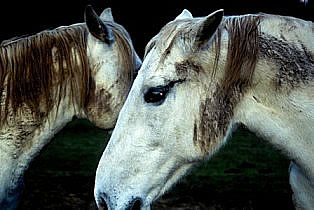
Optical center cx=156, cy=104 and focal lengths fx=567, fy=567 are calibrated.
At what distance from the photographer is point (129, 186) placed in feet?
8.59

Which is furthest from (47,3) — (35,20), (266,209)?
(266,209)

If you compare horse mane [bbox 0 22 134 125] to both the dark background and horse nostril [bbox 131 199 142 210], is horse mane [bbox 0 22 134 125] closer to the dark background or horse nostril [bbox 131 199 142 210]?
horse nostril [bbox 131 199 142 210]

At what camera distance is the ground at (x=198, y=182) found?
6.74 meters

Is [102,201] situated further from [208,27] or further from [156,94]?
[208,27]

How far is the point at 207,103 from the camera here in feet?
8.56

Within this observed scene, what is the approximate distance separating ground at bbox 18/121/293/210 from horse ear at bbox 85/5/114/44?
2677mm

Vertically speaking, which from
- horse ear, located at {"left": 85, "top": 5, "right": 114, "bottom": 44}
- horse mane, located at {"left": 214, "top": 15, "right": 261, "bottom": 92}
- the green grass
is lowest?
the green grass

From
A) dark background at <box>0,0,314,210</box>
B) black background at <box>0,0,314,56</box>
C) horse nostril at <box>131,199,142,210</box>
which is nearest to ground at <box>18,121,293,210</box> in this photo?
dark background at <box>0,0,314,210</box>

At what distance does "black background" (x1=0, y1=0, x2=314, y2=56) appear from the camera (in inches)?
277

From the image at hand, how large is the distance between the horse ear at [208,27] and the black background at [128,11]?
3.79 meters

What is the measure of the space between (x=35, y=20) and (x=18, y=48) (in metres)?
3.65

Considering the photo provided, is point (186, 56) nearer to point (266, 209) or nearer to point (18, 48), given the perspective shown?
point (18, 48)

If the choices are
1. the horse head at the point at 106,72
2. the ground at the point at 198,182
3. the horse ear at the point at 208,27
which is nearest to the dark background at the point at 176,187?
the ground at the point at 198,182

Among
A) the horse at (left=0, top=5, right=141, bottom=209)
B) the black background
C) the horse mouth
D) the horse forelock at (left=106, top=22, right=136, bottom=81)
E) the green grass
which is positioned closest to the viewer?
the horse mouth
